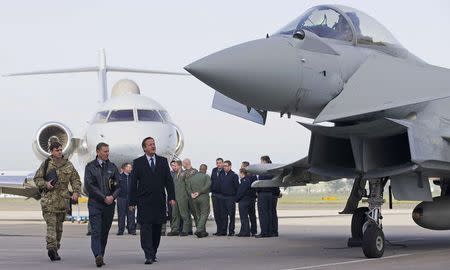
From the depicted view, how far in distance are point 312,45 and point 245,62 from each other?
1221mm

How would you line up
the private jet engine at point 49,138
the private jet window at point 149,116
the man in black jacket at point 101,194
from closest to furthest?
1. the man in black jacket at point 101,194
2. the private jet window at point 149,116
3. the private jet engine at point 49,138

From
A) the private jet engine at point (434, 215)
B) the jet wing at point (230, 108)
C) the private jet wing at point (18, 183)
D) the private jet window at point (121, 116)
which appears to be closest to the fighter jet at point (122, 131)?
the private jet window at point (121, 116)

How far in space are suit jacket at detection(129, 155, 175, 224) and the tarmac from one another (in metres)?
0.63

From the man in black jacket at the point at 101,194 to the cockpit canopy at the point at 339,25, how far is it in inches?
118

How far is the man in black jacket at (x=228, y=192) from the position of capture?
1953 cm

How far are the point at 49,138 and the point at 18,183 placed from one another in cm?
219

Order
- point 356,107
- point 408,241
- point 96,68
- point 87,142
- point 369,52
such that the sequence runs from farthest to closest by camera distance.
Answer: point 96,68 → point 87,142 → point 408,241 → point 369,52 → point 356,107

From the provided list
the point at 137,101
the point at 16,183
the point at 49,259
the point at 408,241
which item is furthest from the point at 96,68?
the point at 49,259

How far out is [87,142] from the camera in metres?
21.8

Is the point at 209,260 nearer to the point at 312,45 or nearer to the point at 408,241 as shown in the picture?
the point at 312,45

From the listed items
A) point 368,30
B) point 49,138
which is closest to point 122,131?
point 49,138

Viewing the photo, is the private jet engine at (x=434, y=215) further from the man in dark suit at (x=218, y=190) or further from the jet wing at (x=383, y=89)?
the man in dark suit at (x=218, y=190)

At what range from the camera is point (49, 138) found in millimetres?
24234

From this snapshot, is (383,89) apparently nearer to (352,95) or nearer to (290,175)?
(352,95)
